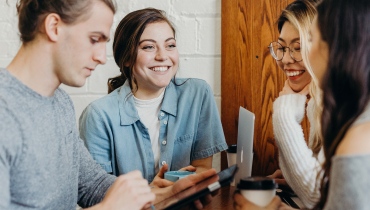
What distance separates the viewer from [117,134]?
166 centimetres

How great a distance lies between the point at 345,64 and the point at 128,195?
47 cm

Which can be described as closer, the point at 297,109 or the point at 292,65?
the point at 297,109

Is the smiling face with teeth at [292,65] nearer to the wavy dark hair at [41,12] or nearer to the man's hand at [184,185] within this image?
the man's hand at [184,185]

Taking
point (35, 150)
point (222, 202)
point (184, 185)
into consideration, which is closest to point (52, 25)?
point (35, 150)

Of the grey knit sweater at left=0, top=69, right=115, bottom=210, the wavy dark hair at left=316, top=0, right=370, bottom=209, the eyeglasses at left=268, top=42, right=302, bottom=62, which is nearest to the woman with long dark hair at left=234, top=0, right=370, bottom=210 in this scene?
the wavy dark hair at left=316, top=0, right=370, bottom=209

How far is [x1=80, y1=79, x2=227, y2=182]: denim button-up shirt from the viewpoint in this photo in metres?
1.64

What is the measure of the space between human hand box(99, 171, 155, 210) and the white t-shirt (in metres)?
0.64

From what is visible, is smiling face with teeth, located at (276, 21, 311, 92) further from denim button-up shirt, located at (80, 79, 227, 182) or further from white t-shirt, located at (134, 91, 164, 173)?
white t-shirt, located at (134, 91, 164, 173)

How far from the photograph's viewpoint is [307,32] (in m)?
1.54

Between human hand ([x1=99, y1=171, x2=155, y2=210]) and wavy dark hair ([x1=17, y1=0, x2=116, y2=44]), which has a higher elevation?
wavy dark hair ([x1=17, y1=0, x2=116, y2=44])

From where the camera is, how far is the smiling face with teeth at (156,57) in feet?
5.55

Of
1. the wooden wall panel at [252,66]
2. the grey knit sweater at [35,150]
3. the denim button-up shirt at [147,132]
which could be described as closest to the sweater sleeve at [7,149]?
the grey knit sweater at [35,150]

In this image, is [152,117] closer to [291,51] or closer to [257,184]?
[291,51]

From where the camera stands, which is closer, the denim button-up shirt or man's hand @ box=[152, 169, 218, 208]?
man's hand @ box=[152, 169, 218, 208]
